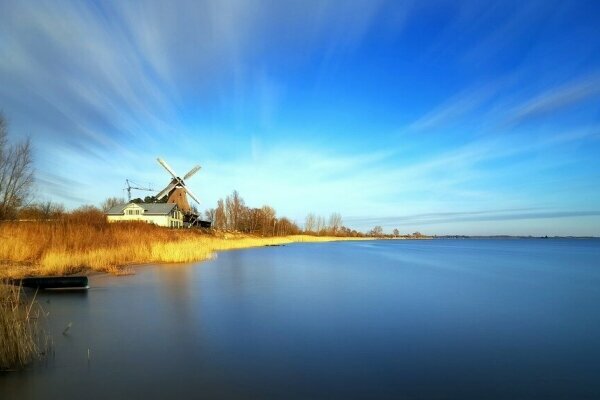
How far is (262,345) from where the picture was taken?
542cm

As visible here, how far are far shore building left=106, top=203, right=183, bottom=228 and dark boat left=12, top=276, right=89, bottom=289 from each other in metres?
31.0

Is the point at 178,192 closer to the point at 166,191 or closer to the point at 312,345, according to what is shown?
the point at 166,191

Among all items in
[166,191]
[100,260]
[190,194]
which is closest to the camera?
[100,260]

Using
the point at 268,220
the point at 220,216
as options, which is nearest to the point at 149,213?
the point at 220,216

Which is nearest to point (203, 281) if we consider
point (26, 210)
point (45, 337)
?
point (45, 337)

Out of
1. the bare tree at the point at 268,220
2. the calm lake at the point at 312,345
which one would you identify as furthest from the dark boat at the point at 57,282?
the bare tree at the point at 268,220

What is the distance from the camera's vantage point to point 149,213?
132 ft

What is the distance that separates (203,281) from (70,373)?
7599mm

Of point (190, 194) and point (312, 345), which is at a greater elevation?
point (190, 194)

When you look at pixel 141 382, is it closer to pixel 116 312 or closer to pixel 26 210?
pixel 116 312

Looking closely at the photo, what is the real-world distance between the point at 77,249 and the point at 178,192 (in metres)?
33.3

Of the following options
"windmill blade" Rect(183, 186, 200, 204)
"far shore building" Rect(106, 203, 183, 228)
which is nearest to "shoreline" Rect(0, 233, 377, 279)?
"far shore building" Rect(106, 203, 183, 228)

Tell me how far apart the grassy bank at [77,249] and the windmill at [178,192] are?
2615cm

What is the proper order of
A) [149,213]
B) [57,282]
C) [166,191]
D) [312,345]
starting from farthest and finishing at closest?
[166,191]
[149,213]
[57,282]
[312,345]
